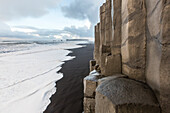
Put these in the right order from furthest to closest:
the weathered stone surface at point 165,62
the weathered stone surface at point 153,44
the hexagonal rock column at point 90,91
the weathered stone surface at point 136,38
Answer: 1. the hexagonal rock column at point 90,91
2. the weathered stone surface at point 136,38
3. the weathered stone surface at point 153,44
4. the weathered stone surface at point 165,62

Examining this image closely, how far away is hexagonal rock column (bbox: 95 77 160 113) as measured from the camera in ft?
3.57

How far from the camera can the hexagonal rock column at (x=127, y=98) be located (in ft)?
3.57

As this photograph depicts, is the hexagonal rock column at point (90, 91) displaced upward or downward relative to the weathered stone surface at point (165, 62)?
downward

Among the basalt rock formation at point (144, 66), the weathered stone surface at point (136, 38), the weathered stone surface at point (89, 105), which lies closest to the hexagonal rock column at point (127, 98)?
the basalt rock formation at point (144, 66)

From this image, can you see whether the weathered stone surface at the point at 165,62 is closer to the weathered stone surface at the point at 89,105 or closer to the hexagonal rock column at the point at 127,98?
the hexagonal rock column at the point at 127,98

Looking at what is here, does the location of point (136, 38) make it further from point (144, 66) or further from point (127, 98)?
point (127, 98)

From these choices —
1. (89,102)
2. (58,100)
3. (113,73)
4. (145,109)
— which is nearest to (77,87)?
(58,100)

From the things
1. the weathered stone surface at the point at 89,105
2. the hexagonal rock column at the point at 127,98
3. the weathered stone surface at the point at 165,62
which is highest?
the weathered stone surface at the point at 165,62

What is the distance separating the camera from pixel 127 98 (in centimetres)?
116

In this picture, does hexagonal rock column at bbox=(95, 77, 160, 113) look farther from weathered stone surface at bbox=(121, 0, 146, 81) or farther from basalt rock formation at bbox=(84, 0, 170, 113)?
weathered stone surface at bbox=(121, 0, 146, 81)

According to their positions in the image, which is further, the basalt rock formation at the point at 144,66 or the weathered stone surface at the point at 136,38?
the weathered stone surface at the point at 136,38

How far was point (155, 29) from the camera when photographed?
114cm

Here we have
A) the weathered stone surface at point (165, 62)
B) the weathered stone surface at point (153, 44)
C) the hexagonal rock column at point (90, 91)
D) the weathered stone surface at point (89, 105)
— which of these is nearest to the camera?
the weathered stone surface at point (165, 62)

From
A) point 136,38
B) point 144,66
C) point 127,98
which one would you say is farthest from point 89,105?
point 136,38
